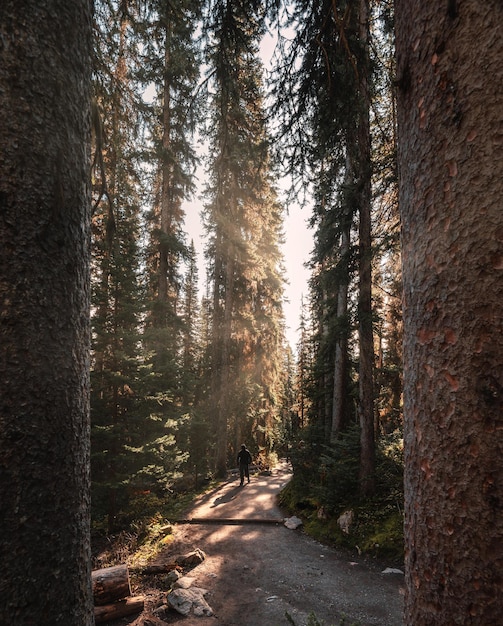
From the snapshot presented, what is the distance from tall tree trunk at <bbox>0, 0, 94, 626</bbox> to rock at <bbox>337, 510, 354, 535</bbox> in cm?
900

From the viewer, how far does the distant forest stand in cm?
429

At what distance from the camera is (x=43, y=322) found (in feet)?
4.47

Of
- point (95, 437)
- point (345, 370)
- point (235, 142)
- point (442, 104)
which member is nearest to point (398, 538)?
point (345, 370)

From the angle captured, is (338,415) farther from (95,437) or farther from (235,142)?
(235,142)

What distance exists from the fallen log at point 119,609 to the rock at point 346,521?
541 cm

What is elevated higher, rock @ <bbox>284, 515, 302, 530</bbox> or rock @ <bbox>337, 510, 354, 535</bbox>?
rock @ <bbox>337, 510, 354, 535</bbox>

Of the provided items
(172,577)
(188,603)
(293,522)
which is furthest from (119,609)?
(293,522)

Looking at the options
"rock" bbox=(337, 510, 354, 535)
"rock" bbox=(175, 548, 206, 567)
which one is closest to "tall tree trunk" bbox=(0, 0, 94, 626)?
"rock" bbox=(175, 548, 206, 567)

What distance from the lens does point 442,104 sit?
1104 millimetres

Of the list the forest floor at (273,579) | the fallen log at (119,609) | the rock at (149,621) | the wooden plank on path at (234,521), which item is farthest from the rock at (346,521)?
the fallen log at (119,609)

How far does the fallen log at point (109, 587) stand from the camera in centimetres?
571

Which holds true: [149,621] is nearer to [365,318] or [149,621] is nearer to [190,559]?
[190,559]

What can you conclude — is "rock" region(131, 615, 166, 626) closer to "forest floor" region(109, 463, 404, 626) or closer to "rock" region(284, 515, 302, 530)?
"forest floor" region(109, 463, 404, 626)

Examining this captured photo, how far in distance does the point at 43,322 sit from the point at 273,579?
8098 mm
